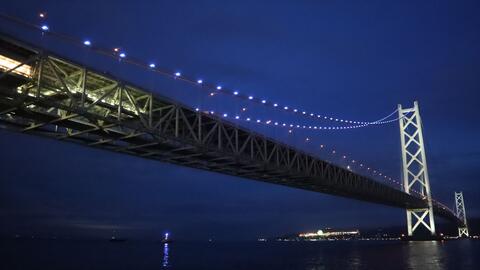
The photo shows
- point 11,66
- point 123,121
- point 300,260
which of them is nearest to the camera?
point 11,66

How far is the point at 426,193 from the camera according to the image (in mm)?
90375

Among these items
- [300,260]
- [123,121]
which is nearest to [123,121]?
[123,121]

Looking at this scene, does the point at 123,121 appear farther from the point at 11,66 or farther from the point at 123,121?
the point at 11,66

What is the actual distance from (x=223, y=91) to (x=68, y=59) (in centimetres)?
2360

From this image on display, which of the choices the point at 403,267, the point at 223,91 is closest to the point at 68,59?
the point at 223,91

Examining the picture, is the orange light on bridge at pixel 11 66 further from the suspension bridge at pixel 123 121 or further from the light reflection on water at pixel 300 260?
the light reflection on water at pixel 300 260

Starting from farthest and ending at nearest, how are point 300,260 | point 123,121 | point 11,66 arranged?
1. point 300,260
2. point 123,121
3. point 11,66

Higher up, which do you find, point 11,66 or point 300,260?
point 11,66

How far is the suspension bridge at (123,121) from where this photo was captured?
22.4 metres

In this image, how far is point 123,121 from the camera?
26.8 metres

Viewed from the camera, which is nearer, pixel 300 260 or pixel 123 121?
pixel 123 121

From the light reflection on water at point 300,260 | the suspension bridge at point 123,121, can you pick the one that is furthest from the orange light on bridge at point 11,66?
the light reflection on water at point 300,260

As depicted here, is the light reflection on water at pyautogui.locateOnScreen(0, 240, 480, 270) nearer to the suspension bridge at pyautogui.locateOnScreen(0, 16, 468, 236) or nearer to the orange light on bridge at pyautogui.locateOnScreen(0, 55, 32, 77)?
the suspension bridge at pyautogui.locateOnScreen(0, 16, 468, 236)

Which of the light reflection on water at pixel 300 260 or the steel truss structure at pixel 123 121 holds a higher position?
the steel truss structure at pixel 123 121
